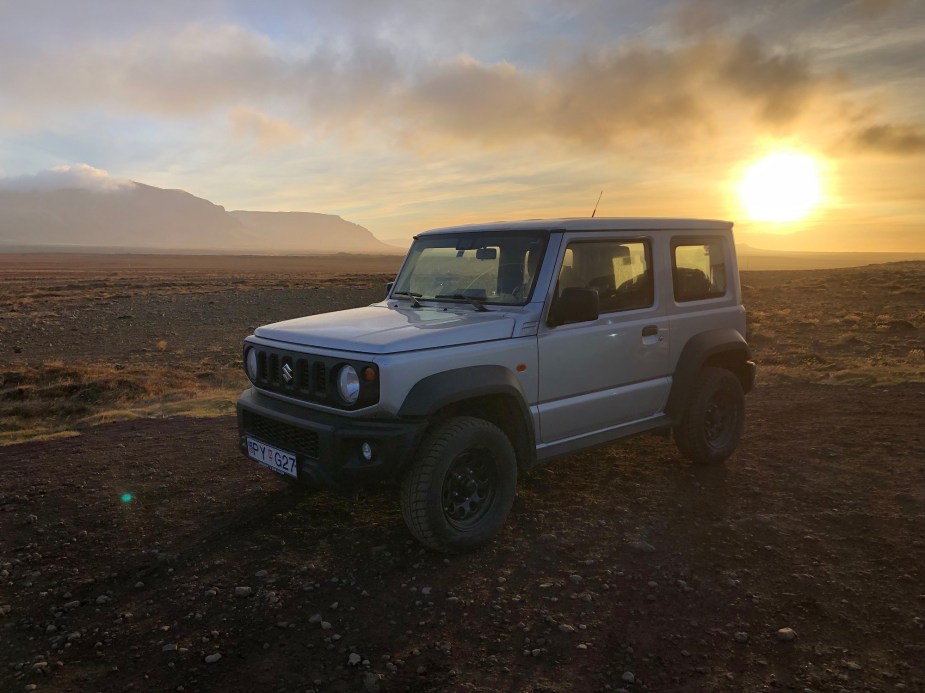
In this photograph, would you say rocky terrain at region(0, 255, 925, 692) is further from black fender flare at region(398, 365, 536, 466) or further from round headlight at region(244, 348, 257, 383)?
round headlight at region(244, 348, 257, 383)

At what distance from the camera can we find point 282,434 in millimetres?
4246

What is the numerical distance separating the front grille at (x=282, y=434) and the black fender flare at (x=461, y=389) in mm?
686

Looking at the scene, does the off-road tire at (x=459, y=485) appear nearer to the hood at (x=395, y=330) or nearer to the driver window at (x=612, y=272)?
the hood at (x=395, y=330)

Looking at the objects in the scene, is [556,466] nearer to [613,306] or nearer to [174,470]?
[613,306]

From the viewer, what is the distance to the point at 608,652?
3123mm

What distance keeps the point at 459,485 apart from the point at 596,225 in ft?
7.37

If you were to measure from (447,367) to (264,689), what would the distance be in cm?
197

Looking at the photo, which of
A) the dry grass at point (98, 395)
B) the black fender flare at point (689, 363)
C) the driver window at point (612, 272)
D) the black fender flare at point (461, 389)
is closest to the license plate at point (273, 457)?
the black fender flare at point (461, 389)

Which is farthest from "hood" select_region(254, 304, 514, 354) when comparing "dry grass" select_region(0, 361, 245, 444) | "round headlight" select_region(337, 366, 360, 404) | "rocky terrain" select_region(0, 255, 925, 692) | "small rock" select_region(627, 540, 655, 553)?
"dry grass" select_region(0, 361, 245, 444)

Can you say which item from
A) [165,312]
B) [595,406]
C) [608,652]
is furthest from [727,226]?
[165,312]

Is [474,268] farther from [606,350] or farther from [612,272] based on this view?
[606,350]

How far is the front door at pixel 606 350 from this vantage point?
179 inches

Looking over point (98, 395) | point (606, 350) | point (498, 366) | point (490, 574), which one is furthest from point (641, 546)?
point (98, 395)

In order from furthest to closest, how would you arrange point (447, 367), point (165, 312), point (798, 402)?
point (165, 312) < point (798, 402) < point (447, 367)
